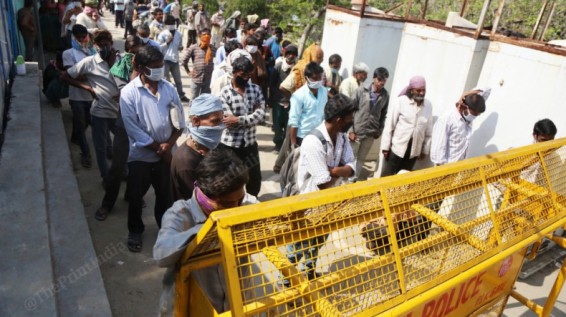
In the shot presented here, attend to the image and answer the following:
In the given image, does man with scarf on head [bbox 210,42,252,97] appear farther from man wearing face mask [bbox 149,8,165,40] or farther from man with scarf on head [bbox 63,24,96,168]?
man wearing face mask [bbox 149,8,165,40]

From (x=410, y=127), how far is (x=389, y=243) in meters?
3.13

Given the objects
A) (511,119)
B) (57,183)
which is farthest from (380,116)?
(57,183)

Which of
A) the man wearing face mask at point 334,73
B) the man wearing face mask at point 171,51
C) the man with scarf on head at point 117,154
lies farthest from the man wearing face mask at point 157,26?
the man with scarf on head at point 117,154

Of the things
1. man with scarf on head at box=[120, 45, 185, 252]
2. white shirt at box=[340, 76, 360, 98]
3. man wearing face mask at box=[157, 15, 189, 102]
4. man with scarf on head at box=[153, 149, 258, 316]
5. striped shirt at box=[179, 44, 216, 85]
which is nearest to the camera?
man with scarf on head at box=[153, 149, 258, 316]

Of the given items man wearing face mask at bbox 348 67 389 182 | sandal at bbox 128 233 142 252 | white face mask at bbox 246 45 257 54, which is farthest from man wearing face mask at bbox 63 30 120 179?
man wearing face mask at bbox 348 67 389 182

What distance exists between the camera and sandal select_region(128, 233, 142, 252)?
154 inches

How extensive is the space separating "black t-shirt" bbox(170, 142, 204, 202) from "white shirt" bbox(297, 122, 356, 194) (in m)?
0.79

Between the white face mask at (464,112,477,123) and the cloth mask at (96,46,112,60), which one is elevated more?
the cloth mask at (96,46,112,60)

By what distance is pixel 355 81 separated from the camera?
5992 mm

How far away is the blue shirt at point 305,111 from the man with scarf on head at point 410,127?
0.90 meters

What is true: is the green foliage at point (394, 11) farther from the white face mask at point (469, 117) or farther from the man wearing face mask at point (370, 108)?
the white face mask at point (469, 117)

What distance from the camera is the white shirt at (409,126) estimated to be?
478 cm

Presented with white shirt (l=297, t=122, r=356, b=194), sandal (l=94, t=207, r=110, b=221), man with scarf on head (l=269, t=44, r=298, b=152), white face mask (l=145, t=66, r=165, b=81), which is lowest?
sandal (l=94, t=207, r=110, b=221)

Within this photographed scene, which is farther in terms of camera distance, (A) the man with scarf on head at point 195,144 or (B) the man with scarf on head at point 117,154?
(B) the man with scarf on head at point 117,154
